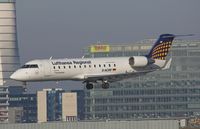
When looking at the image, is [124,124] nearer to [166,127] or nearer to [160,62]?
[166,127]

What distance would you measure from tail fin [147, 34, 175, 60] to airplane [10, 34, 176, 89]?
2.27 metres

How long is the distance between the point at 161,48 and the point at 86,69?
527 inches

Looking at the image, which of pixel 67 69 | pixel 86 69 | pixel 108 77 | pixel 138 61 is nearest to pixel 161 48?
pixel 138 61

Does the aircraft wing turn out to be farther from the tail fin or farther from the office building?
the office building

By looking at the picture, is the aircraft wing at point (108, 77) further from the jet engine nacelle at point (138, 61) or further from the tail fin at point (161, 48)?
the tail fin at point (161, 48)

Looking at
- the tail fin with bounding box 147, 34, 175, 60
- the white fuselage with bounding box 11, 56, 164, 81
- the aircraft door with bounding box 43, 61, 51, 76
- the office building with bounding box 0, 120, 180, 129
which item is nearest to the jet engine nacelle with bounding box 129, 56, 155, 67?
the white fuselage with bounding box 11, 56, 164, 81

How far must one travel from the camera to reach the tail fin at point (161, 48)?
458 feet

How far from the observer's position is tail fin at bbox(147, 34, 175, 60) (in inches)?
5497

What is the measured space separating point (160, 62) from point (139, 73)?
4.85m

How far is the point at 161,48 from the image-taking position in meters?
141

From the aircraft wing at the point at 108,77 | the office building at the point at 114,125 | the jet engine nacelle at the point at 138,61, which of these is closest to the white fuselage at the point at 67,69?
the aircraft wing at the point at 108,77

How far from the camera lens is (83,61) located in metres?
132

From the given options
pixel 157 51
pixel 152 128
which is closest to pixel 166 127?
pixel 152 128

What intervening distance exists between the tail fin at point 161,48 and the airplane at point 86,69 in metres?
2.27
